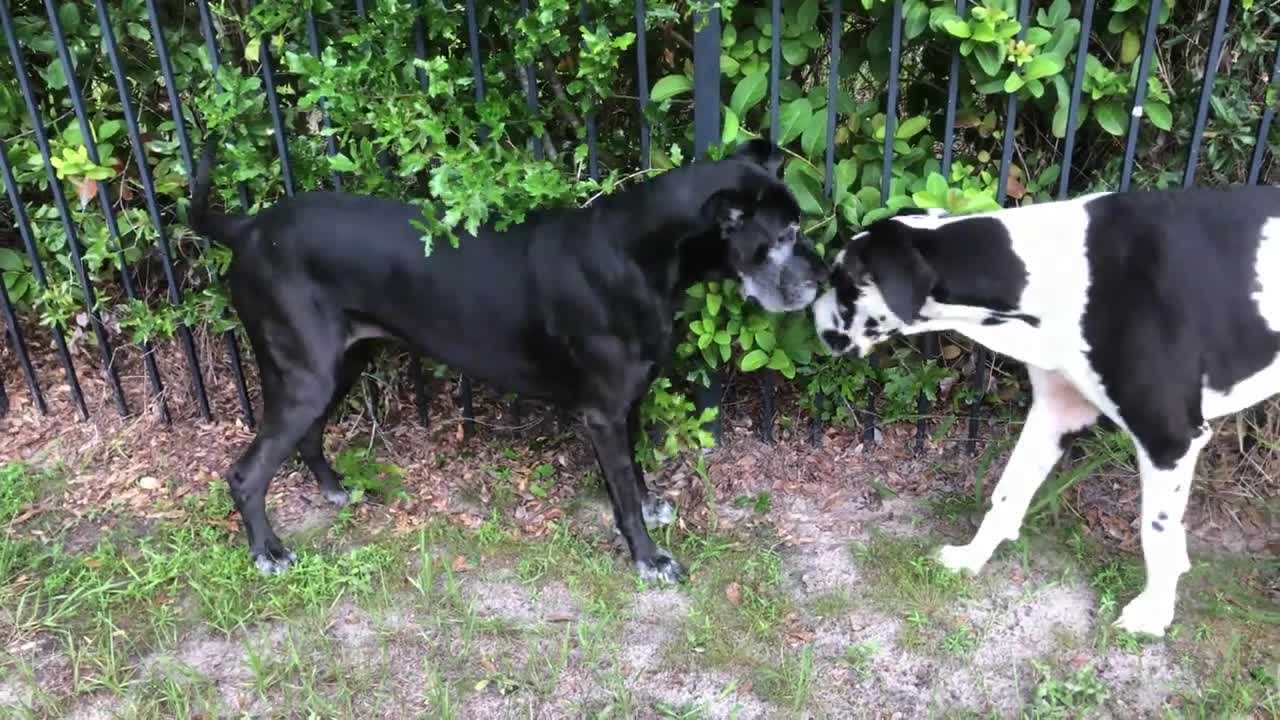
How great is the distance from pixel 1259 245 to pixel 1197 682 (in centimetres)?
125

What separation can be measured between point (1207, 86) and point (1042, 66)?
0.54 m

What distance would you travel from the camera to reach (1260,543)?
3.32 meters

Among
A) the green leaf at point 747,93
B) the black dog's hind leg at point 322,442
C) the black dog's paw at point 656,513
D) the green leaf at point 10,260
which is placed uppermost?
the green leaf at point 747,93

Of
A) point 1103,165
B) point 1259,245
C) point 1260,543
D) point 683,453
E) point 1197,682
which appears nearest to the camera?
point 1259,245

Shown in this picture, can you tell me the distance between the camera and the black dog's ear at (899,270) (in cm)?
275

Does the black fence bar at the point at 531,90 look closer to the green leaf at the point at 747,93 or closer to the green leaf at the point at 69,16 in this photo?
the green leaf at the point at 747,93

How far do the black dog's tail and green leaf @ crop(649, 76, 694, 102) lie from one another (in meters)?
1.38

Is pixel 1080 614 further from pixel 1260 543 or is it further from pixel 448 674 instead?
pixel 448 674

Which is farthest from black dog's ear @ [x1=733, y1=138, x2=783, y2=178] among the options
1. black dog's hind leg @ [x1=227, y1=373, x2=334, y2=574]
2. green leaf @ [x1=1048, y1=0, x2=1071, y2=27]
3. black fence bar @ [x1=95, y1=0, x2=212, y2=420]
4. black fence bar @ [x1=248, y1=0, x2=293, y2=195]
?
black fence bar @ [x1=95, y1=0, x2=212, y2=420]

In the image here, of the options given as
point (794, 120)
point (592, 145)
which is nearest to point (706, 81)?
point (794, 120)

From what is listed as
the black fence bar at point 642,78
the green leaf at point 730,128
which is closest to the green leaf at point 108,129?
the black fence bar at point 642,78

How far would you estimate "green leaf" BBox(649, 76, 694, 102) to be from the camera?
10.7ft

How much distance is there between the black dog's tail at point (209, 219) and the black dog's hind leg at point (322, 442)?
563mm

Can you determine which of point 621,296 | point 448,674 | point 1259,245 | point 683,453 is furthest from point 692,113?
point 448,674
